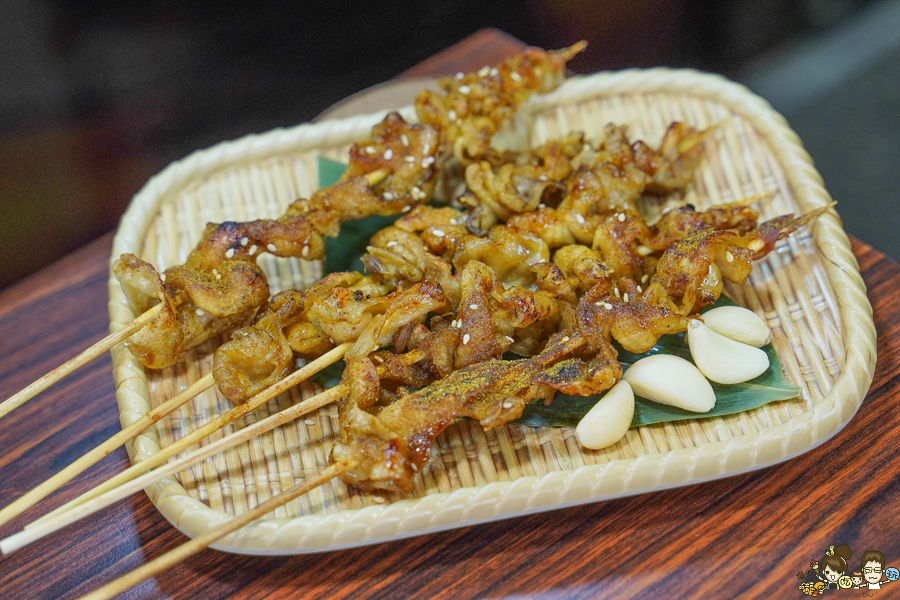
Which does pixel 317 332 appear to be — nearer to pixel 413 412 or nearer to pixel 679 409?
pixel 413 412

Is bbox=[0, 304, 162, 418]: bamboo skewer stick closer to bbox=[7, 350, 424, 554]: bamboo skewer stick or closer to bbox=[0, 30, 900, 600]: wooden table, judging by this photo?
bbox=[7, 350, 424, 554]: bamboo skewer stick

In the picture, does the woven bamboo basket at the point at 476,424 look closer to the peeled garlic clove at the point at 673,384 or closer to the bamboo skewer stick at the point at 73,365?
the peeled garlic clove at the point at 673,384

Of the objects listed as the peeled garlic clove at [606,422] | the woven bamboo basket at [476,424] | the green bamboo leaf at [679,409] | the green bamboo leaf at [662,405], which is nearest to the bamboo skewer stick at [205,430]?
the woven bamboo basket at [476,424]

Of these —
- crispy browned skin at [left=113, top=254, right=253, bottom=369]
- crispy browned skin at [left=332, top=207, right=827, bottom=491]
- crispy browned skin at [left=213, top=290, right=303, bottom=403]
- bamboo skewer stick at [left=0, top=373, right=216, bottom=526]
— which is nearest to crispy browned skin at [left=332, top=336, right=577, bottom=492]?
crispy browned skin at [left=332, top=207, right=827, bottom=491]

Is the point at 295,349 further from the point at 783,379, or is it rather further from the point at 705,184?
the point at 705,184

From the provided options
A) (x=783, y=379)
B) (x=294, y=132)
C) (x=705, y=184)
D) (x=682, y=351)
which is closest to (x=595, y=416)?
(x=682, y=351)

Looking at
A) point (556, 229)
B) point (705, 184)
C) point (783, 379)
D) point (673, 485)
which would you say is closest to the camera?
point (673, 485)

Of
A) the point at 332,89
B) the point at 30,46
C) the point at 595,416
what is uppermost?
the point at 30,46
